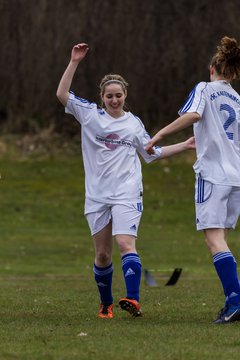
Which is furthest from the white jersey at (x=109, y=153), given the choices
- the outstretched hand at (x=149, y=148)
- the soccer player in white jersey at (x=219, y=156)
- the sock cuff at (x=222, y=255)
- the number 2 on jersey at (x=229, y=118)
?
the sock cuff at (x=222, y=255)

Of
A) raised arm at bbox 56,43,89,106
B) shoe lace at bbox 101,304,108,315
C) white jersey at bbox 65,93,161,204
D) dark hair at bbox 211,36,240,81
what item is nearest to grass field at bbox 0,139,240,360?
shoe lace at bbox 101,304,108,315

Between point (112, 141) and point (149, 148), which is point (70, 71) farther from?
point (149, 148)

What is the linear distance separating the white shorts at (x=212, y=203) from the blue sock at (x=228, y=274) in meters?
0.25

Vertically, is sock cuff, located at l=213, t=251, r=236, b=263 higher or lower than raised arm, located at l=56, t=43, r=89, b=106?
lower

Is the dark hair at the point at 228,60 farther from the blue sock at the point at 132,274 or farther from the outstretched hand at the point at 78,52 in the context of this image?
the blue sock at the point at 132,274

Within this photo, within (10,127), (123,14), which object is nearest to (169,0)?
(123,14)

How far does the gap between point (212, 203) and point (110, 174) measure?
1.06m

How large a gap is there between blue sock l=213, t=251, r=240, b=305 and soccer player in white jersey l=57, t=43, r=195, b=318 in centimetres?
81

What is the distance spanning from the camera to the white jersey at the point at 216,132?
891 centimetres

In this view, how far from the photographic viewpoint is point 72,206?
26.2m

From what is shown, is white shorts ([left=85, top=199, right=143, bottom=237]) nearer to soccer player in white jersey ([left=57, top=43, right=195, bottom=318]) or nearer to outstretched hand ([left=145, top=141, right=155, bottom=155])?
soccer player in white jersey ([left=57, top=43, right=195, bottom=318])

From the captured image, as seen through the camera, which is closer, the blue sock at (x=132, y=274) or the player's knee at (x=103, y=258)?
the blue sock at (x=132, y=274)

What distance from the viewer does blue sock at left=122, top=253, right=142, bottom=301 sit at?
9164 mm

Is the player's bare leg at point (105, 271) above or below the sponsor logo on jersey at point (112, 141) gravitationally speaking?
below
